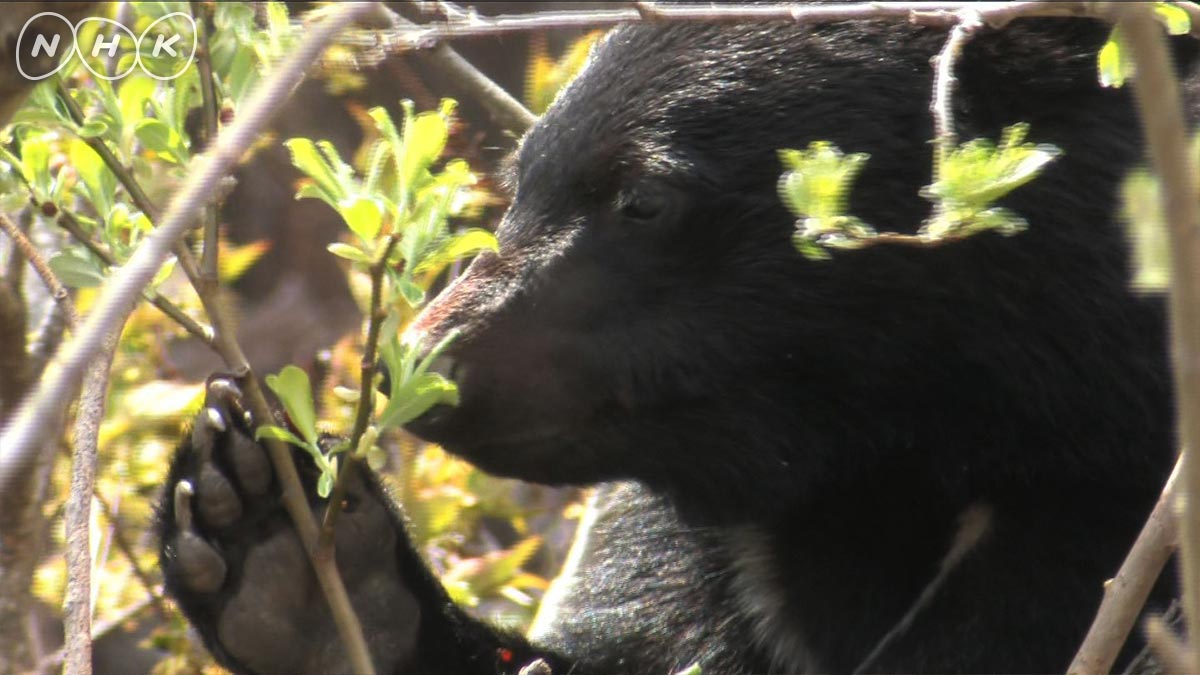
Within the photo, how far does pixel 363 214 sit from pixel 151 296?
1.40 feet

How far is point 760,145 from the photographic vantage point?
2777 mm

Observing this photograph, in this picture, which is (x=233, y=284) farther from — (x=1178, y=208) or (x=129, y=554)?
(x=1178, y=208)

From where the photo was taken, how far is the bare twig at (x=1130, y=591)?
69.9 inches

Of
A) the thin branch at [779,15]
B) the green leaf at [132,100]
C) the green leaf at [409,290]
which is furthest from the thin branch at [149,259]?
the green leaf at [132,100]

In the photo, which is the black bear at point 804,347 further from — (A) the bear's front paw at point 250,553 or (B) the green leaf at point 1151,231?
(B) the green leaf at point 1151,231

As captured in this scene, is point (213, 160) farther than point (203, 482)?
No

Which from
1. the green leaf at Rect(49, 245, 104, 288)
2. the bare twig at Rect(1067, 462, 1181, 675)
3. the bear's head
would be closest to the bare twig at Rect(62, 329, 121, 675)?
the green leaf at Rect(49, 245, 104, 288)

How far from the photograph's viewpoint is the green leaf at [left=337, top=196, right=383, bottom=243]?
2082 mm

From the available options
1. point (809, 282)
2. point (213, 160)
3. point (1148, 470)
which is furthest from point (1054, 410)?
point (213, 160)

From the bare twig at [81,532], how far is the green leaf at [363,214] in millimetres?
340

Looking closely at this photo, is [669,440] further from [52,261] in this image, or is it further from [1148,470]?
[52,261]

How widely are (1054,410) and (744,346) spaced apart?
0.54 meters

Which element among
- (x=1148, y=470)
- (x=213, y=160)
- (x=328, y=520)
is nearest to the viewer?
(x=213, y=160)

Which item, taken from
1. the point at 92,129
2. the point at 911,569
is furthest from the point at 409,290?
the point at 911,569
